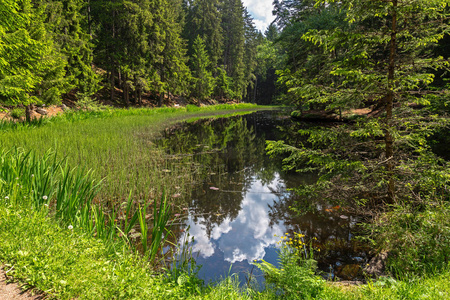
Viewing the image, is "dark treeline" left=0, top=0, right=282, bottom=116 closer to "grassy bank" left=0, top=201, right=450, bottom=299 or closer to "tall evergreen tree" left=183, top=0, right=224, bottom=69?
"tall evergreen tree" left=183, top=0, right=224, bottom=69

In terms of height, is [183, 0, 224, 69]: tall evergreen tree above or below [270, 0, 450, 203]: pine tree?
above

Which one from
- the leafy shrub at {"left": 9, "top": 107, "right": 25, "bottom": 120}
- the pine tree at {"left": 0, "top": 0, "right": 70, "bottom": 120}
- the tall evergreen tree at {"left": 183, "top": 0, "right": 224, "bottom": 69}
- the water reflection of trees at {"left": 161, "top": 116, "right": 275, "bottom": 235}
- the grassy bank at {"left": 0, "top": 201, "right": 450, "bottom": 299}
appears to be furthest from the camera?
the tall evergreen tree at {"left": 183, "top": 0, "right": 224, "bottom": 69}

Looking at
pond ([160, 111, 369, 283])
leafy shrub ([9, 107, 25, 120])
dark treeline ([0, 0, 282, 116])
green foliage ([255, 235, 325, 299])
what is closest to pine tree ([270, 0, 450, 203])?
pond ([160, 111, 369, 283])

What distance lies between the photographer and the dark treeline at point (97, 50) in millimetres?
8016

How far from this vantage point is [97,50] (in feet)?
86.3

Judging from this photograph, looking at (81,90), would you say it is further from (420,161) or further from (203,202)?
(420,161)

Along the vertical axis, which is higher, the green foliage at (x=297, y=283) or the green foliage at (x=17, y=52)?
the green foliage at (x=17, y=52)

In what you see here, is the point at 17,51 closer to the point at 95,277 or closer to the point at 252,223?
the point at 95,277

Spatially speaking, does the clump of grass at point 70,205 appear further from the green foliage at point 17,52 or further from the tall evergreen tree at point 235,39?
the tall evergreen tree at point 235,39

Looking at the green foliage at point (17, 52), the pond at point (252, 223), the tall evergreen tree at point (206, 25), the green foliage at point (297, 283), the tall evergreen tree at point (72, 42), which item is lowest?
the pond at point (252, 223)

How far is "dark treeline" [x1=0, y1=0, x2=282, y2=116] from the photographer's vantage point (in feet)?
26.3

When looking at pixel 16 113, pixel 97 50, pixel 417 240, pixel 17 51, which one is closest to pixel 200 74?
pixel 97 50

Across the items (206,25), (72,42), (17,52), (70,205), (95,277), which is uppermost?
(206,25)

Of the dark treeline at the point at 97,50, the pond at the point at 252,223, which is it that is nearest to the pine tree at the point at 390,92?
the pond at the point at 252,223
